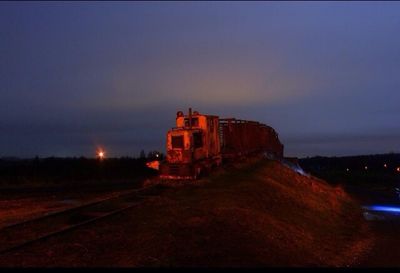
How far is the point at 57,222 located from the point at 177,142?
14973 millimetres

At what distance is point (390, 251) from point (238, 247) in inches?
333

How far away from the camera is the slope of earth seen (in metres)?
14.4

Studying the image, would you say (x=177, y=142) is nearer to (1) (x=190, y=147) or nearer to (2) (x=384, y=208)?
(1) (x=190, y=147)

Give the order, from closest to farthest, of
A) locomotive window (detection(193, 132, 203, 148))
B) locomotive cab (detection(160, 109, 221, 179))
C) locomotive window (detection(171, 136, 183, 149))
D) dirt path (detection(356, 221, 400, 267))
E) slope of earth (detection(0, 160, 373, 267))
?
1. slope of earth (detection(0, 160, 373, 267))
2. dirt path (detection(356, 221, 400, 267))
3. locomotive cab (detection(160, 109, 221, 179))
4. locomotive window (detection(171, 136, 183, 149))
5. locomotive window (detection(193, 132, 203, 148))

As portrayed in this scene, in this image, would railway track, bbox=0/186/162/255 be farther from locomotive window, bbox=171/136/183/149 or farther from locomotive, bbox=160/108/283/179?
locomotive window, bbox=171/136/183/149

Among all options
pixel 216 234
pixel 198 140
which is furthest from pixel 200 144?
pixel 216 234

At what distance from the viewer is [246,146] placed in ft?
143

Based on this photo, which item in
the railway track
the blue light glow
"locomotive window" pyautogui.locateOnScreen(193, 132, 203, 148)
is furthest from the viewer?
the blue light glow

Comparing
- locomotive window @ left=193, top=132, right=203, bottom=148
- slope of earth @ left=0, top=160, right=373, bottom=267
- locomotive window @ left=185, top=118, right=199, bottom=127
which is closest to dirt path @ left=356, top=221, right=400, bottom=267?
slope of earth @ left=0, top=160, right=373, bottom=267

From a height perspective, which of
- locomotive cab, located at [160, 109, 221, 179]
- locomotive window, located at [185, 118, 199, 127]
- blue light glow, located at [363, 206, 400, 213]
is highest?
locomotive window, located at [185, 118, 199, 127]

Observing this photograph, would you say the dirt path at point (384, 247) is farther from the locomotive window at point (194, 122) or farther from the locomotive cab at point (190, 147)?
the locomotive window at point (194, 122)

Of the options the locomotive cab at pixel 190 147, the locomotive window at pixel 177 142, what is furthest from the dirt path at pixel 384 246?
the locomotive window at pixel 177 142

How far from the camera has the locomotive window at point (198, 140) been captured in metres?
34.2

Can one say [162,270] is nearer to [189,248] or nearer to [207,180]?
[189,248]
